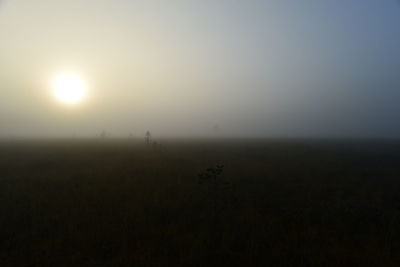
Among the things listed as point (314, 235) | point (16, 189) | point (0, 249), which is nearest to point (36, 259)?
point (0, 249)

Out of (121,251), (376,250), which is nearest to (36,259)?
(121,251)

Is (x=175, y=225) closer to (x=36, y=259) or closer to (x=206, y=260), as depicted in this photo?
(x=206, y=260)

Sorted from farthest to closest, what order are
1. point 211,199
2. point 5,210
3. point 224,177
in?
point 224,177 < point 211,199 < point 5,210

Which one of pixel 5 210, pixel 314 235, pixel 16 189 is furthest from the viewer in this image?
pixel 16 189

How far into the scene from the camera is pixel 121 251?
991cm

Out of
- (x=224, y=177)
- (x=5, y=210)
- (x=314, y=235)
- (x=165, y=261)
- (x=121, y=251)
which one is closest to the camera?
(x=165, y=261)

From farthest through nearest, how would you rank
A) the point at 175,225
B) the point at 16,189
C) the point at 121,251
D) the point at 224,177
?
the point at 224,177
the point at 16,189
the point at 175,225
the point at 121,251

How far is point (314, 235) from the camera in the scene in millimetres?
11484

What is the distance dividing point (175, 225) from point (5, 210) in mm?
5978

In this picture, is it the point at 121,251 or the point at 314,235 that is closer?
the point at 121,251

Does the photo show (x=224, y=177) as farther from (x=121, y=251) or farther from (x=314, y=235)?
(x=121, y=251)

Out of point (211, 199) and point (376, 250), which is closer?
point (376, 250)

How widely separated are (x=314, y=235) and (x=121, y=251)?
17.6 feet

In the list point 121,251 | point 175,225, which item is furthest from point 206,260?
point 175,225
